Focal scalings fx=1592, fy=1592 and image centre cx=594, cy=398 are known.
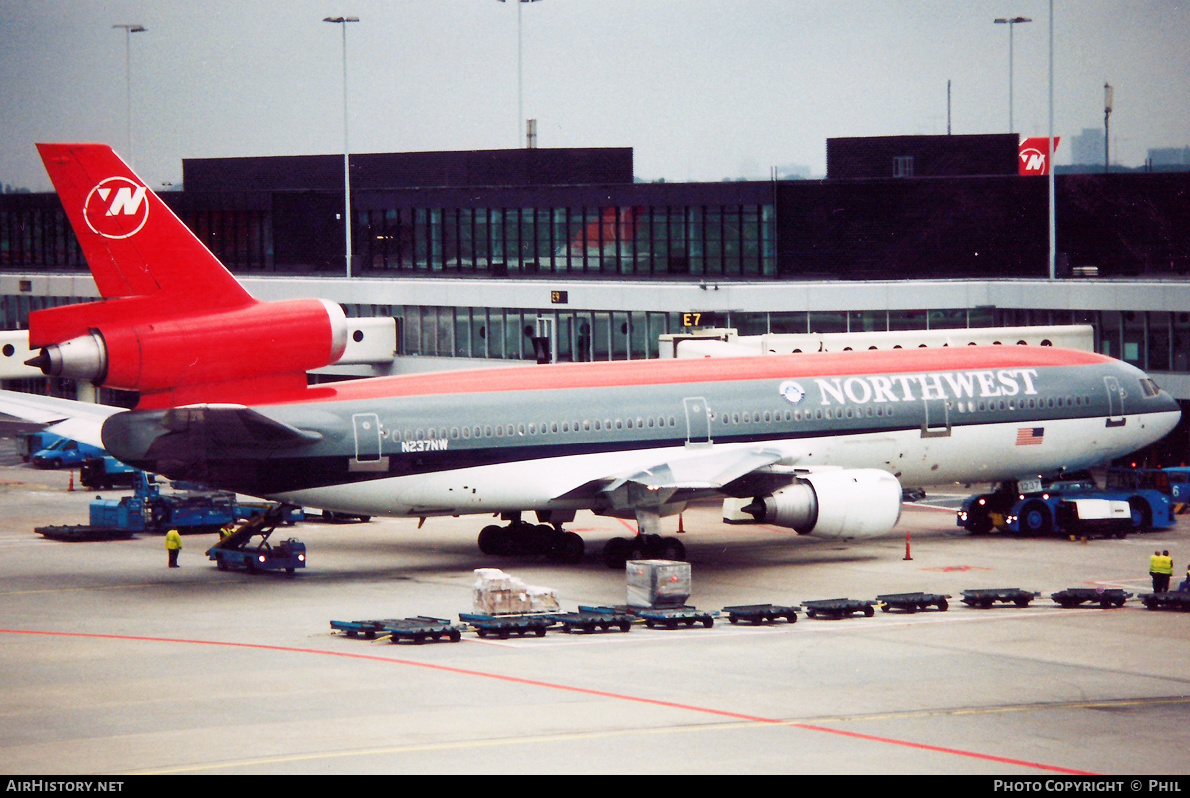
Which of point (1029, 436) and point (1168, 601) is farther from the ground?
point (1029, 436)

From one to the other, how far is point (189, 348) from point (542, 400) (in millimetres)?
9870

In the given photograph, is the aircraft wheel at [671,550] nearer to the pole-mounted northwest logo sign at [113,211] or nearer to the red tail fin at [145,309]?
the red tail fin at [145,309]

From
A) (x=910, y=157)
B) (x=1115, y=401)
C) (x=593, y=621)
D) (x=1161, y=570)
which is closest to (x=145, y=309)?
(x=593, y=621)

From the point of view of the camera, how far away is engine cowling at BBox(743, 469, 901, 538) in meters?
40.8

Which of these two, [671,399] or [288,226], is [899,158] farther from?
[671,399]

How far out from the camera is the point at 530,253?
256 feet

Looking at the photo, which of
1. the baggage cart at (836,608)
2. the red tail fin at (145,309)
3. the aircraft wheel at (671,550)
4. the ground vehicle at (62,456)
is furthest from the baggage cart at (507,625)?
the ground vehicle at (62,456)

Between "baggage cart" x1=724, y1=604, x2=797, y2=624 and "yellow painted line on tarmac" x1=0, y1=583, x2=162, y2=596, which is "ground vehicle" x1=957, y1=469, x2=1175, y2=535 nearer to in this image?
"baggage cart" x1=724, y1=604, x2=797, y2=624

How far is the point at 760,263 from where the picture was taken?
7200 cm

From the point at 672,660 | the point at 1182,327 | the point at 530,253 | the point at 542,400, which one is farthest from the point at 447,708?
the point at 530,253

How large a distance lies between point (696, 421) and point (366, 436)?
910 centimetres

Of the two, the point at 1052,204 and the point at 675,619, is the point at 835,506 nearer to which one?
the point at 675,619

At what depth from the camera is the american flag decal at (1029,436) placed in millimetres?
47531

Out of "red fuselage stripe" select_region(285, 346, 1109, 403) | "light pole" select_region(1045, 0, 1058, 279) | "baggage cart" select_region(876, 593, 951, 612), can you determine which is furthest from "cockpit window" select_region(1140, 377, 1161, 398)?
"baggage cart" select_region(876, 593, 951, 612)
